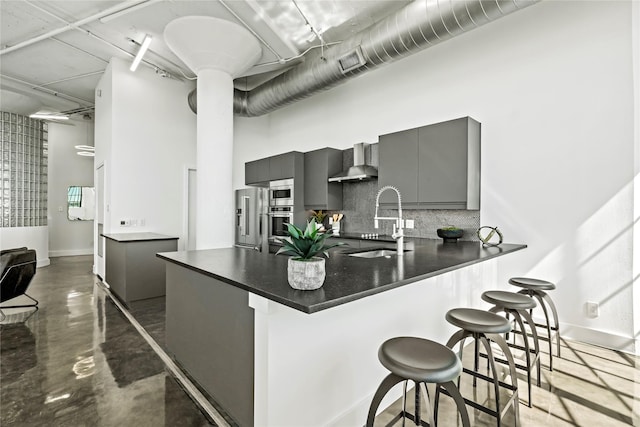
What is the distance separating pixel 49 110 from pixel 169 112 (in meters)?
4.33

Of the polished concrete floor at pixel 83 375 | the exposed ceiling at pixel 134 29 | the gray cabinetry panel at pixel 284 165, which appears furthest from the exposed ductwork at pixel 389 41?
the polished concrete floor at pixel 83 375

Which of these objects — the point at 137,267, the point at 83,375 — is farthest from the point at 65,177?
the point at 83,375

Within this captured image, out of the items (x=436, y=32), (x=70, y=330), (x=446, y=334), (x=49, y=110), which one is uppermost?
(x=49, y=110)

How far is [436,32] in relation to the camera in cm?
303

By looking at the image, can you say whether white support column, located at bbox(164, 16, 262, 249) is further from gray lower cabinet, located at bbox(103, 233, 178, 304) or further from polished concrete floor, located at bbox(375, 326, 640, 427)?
polished concrete floor, located at bbox(375, 326, 640, 427)

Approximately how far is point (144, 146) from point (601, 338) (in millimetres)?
6793

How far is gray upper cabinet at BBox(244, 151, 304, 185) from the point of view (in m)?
5.07

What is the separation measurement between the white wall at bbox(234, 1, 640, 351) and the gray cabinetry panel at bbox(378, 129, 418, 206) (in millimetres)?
591

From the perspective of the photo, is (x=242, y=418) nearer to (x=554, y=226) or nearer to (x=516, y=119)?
(x=554, y=226)

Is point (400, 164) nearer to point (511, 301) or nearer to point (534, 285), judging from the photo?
point (534, 285)

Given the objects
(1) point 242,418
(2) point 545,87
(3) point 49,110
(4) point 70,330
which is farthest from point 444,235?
(3) point 49,110

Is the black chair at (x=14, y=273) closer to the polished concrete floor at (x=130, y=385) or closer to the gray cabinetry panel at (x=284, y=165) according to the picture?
the polished concrete floor at (x=130, y=385)

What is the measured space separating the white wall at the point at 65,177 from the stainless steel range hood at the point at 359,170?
8.30 m

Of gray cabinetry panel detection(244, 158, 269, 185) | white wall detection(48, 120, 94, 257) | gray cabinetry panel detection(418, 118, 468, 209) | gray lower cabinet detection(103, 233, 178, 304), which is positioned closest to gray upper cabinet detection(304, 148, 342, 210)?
gray cabinetry panel detection(244, 158, 269, 185)
